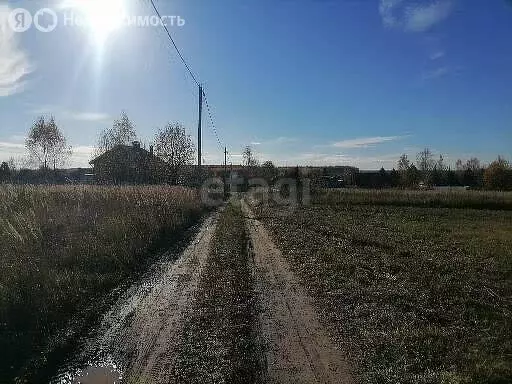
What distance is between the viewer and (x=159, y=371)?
4.47 metres

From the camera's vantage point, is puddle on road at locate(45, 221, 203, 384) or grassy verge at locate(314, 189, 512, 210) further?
grassy verge at locate(314, 189, 512, 210)

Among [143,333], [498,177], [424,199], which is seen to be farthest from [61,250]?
[498,177]

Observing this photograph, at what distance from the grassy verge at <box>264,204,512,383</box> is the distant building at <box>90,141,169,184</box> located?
899 inches

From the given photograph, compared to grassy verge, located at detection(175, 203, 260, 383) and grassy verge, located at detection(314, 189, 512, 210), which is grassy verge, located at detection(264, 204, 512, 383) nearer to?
grassy verge, located at detection(175, 203, 260, 383)

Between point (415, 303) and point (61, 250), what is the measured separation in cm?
699

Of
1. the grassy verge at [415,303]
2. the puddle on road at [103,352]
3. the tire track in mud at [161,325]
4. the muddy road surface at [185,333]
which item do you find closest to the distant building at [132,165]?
the grassy verge at [415,303]

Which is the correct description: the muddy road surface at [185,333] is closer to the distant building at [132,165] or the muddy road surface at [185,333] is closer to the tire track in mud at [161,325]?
the tire track in mud at [161,325]

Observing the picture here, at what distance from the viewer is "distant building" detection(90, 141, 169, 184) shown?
115 feet

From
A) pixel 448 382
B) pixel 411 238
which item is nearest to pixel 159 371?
pixel 448 382

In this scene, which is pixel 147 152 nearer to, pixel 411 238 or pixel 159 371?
pixel 411 238

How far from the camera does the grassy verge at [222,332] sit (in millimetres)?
4426

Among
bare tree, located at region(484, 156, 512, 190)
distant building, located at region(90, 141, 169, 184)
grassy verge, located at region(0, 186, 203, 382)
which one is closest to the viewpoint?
grassy verge, located at region(0, 186, 203, 382)

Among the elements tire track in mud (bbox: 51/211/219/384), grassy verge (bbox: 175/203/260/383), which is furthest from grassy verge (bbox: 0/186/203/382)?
grassy verge (bbox: 175/203/260/383)

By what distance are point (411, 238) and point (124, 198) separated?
10575mm
